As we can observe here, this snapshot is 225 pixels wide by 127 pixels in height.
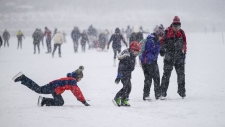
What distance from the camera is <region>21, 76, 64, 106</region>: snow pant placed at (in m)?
8.59

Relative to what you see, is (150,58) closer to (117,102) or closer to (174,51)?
(174,51)

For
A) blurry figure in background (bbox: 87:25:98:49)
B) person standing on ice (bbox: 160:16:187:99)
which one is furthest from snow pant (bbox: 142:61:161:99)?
blurry figure in background (bbox: 87:25:98:49)

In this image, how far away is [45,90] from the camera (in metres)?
8.64

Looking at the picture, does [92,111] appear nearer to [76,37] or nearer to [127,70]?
[127,70]

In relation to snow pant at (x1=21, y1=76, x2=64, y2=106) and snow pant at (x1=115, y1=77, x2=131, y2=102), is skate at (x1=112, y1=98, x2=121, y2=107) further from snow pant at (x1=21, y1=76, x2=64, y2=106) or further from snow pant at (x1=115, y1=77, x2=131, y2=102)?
snow pant at (x1=21, y1=76, x2=64, y2=106)

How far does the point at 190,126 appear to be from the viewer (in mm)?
6789

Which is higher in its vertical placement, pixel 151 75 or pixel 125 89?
pixel 151 75

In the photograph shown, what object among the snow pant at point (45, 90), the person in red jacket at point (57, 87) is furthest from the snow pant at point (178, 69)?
the snow pant at point (45, 90)

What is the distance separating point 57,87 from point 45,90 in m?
0.28

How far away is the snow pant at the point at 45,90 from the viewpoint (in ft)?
28.2

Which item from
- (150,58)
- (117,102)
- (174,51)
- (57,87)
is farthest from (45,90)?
(174,51)

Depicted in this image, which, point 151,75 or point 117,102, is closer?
point 117,102

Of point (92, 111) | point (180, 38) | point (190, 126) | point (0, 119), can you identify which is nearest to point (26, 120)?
point (0, 119)

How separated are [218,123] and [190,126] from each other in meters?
0.52
